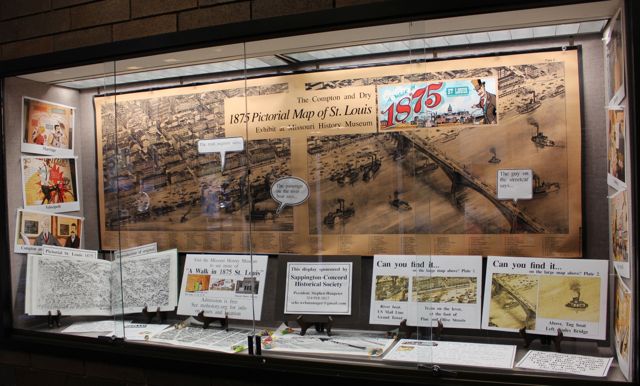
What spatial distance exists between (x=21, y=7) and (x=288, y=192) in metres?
2.16

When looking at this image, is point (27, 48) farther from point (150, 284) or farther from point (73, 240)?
point (150, 284)

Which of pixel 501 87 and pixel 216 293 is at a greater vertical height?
pixel 501 87

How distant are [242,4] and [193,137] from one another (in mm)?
834

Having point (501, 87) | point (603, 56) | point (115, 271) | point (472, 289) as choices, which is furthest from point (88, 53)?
point (603, 56)

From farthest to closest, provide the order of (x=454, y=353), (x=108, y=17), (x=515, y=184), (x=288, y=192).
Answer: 1. (x=108, y=17)
2. (x=288, y=192)
3. (x=515, y=184)
4. (x=454, y=353)

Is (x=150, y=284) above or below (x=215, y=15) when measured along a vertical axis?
below

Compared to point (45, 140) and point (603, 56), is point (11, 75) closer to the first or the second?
point (45, 140)

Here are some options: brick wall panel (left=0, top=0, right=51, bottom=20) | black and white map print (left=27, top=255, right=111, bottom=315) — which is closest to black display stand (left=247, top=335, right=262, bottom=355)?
black and white map print (left=27, top=255, right=111, bottom=315)

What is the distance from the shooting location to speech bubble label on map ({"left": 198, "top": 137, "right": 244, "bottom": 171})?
9.87ft

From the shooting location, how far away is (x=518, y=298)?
260 cm

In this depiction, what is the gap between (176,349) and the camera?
2932mm

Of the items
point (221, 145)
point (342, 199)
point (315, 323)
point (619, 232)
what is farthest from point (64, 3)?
point (619, 232)

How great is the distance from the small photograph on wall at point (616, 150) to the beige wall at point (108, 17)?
1.21m

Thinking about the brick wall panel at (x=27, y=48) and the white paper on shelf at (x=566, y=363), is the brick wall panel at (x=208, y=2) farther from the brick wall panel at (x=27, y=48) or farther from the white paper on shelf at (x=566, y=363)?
the white paper on shelf at (x=566, y=363)
